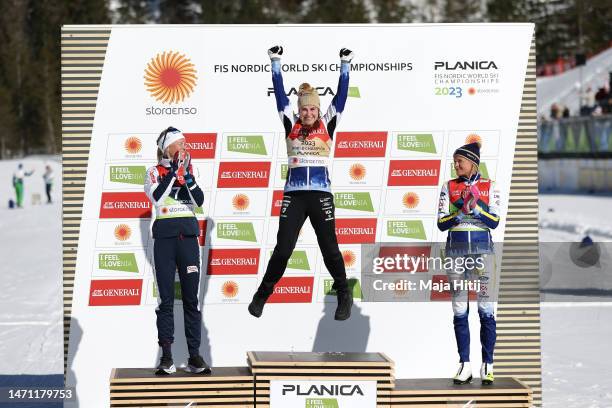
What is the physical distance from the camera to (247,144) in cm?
939

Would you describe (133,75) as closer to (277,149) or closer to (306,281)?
(277,149)

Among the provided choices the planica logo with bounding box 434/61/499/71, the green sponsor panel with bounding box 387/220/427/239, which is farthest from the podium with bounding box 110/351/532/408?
the planica logo with bounding box 434/61/499/71

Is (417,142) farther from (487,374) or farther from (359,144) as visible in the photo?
(487,374)

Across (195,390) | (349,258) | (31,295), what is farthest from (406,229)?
(31,295)

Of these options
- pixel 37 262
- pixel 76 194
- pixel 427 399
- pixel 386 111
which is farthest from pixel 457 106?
pixel 37 262

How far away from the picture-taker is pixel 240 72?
937cm

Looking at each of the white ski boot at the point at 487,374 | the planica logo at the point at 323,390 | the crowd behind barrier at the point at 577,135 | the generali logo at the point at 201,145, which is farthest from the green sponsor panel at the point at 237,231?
the crowd behind barrier at the point at 577,135

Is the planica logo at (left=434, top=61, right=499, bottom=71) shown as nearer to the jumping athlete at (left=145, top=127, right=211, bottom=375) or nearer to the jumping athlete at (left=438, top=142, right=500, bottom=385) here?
the jumping athlete at (left=438, top=142, right=500, bottom=385)

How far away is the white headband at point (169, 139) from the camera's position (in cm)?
865

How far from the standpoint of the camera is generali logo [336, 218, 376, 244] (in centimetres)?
939

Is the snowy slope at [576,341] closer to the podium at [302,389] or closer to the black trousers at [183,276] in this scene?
the podium at [302,389]

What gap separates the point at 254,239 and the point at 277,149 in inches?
30.5

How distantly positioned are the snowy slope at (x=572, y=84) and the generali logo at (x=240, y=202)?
52.3 meters

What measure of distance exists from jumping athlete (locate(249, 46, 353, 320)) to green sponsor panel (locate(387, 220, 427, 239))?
30.0 inches
